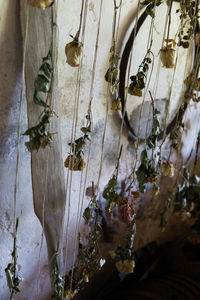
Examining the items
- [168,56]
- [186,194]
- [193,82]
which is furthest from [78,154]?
[186,194]

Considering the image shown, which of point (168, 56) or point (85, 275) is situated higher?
point (168, 56)

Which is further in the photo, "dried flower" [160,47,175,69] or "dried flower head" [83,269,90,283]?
"dried flower head" [83,269,90,283]

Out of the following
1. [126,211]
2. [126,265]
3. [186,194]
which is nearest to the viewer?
[126,211]

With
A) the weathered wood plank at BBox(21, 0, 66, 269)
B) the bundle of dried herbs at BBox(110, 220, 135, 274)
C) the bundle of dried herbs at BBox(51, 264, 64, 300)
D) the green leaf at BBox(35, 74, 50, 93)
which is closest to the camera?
the green leaf at BBox(35, 74, 50, 93)

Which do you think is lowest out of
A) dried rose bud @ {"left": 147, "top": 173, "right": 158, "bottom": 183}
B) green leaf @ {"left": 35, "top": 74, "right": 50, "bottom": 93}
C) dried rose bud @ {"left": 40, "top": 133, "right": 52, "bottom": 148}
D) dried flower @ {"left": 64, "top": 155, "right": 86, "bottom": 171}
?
dried rose bud @ {"left": 147, "top": 173, "right": 158, "bottom": 183}

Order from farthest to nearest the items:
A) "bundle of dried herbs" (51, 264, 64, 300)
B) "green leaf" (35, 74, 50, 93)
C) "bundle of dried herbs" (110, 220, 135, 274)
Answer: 1. "bundle of dried herbs" (110, 220, 135, 274)
2. "bundle of dried herbs" (51, 264, 64, 300)
3. "green leaf" (35, 74, 50, 93)

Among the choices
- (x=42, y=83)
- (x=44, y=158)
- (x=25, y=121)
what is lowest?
(x=44, y=158)

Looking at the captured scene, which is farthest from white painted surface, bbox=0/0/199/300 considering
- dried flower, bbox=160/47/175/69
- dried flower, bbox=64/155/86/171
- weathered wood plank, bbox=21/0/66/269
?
dried flower, bbox=160/47/175/69

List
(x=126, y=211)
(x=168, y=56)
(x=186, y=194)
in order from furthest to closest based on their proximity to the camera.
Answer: (x=186, y=194)
(x=126, y=211)
(x=168, y=56)

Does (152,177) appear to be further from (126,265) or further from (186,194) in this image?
(186,194)

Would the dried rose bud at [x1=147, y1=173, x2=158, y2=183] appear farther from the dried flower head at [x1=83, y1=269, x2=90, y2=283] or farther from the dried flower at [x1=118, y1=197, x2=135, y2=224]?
the dried flower head at [x1=83, y1=269, x2=90, y2=283]

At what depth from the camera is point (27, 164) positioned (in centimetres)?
121

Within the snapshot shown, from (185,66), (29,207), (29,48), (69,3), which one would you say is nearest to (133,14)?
(69,3)

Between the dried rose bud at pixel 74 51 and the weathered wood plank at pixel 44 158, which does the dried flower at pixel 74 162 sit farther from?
the dried rose bud at pixel 74 51
